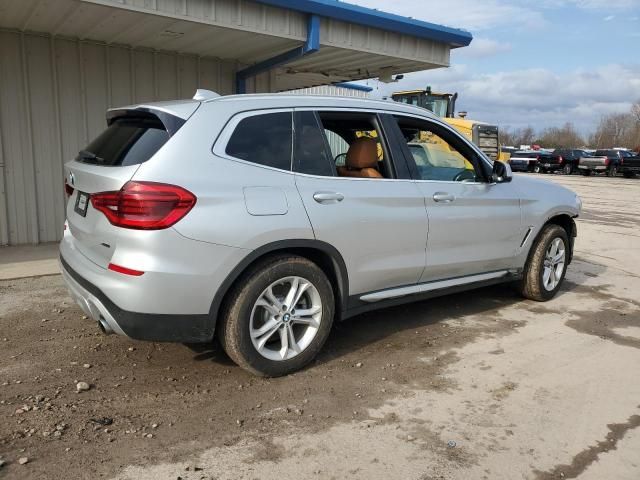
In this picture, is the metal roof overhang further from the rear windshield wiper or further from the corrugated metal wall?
the rear windshield wiper

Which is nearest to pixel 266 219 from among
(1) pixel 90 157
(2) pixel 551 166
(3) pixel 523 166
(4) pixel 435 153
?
(1) pixel 90 157

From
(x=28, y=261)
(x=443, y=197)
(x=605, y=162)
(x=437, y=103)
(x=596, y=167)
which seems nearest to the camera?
(x=443, y=197)

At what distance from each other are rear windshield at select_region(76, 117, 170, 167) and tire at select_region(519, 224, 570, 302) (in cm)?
386

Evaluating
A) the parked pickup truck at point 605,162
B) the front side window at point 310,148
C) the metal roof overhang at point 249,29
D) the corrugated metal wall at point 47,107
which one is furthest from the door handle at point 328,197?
the parked pickup truck at point 605,162

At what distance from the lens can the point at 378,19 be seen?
25.1ft

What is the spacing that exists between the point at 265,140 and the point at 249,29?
3.74 m

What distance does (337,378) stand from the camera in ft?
12.3

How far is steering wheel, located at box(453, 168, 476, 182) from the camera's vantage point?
4723 millimetres

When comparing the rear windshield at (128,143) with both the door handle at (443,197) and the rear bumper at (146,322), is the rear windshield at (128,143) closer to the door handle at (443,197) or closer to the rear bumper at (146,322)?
the rear bumper at (146,322)

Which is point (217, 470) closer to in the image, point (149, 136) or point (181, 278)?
point (181, 278)

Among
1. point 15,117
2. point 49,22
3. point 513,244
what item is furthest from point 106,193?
point 15,117

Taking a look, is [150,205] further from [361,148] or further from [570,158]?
[570,158]

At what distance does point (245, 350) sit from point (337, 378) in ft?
2.34

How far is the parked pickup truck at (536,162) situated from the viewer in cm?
3822
